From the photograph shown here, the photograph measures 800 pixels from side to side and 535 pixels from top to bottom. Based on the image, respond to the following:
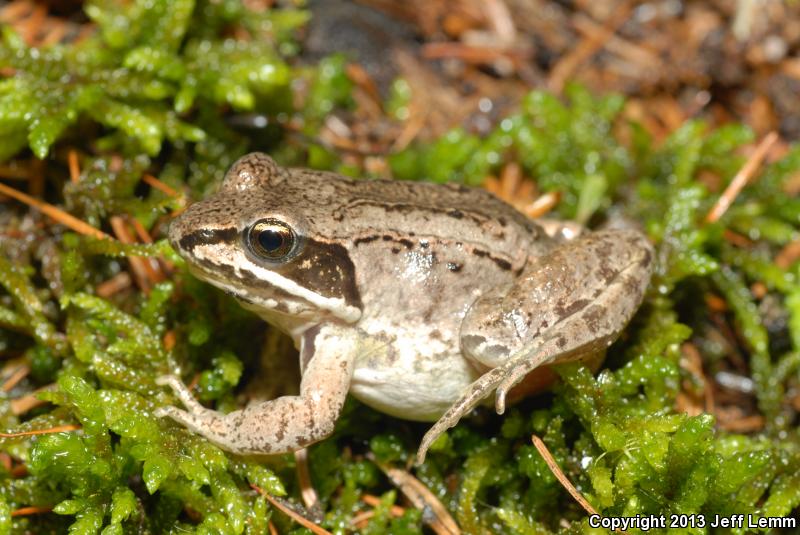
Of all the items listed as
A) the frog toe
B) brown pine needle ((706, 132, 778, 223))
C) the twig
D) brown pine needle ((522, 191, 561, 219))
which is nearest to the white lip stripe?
the frog toe

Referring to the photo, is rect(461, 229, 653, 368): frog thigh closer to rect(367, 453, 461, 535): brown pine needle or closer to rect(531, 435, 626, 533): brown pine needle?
rect(531, 435, 626, 533): brown pine needle

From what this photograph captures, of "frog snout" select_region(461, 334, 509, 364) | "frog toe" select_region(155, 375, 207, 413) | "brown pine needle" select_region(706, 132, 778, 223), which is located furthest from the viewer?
"brown pine needle" select_region(706, 132, 778, 223)

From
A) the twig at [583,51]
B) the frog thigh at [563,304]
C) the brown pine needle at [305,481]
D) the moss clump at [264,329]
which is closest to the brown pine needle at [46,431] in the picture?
the moss clump at [264,329]

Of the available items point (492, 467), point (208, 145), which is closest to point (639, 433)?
point (492, 467)

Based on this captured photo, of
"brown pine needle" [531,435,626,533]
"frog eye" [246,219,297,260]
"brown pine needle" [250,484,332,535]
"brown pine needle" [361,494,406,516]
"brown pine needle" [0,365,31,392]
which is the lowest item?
"brown pine needle" [361,494,406,516]

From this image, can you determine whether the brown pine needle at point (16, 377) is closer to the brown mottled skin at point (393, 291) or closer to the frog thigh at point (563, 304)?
the brown mottled skin at point (393, 291)

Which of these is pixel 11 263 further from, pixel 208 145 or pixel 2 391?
pixel 208 145

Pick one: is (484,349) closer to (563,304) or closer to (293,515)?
(563,304)
